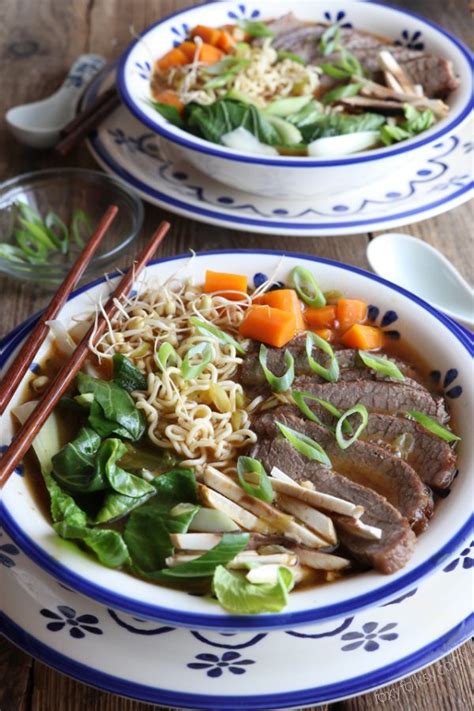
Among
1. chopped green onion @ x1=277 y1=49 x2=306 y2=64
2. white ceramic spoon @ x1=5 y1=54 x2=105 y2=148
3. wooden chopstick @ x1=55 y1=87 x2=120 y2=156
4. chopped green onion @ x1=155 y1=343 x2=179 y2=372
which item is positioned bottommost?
white ceramic spoon @ x1=5 y1=54 x2=105 y2=148

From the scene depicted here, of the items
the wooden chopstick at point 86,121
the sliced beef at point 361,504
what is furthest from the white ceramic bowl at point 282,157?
the sliced beef at point 361,504

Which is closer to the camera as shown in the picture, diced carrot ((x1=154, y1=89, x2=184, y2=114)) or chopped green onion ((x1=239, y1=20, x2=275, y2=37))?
diced carrot ((x1=154, y1=89, x2=184, y2=114))

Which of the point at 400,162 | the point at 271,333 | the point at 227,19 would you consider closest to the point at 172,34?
the point at 227,19

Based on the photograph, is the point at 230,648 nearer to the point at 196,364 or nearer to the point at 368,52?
the point at 196,364

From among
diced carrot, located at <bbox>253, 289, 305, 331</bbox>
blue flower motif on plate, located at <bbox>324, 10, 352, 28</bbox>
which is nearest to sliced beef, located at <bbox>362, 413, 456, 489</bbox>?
diced carrot, located at <bbox>253, 289, 305, 331</bbox>

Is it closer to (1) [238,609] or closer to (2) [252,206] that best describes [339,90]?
(2) [252,206]

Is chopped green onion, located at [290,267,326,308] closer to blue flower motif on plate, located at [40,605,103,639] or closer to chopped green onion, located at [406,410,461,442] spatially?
chopped green onion, located at [406,410,461,442]

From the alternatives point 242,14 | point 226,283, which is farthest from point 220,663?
point 242,14
